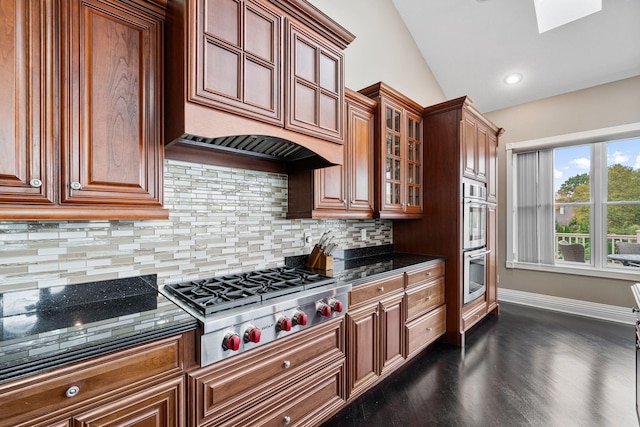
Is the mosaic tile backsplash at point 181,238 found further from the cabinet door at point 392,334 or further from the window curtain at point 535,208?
the window curtain at point 535,208

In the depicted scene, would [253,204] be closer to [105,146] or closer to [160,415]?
[105,146]

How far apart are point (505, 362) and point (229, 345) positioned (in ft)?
8.70

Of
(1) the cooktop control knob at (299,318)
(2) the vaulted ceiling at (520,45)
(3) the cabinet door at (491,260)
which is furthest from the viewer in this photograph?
(3) the cabinet door at (491,260)

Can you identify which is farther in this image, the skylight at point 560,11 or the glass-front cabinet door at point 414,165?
the skylight at point 560,11

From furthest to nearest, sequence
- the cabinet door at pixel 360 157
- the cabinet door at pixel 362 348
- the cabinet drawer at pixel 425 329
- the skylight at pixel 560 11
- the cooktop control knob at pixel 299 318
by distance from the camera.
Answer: the skylight at pixel 560 11 → the cabinet drawer at pixel 425 329 → the cabinet door at pixel 360 157 → the cabinet door at pixel 362 348 → the cooktop control knob at pixel 299 318

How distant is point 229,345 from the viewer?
127 centimetres

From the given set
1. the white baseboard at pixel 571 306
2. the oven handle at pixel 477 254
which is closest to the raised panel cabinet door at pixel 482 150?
the oven handle at pixel 477 254

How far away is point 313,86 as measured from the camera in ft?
6.01

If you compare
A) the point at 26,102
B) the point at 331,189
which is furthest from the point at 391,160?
the point at 26,102

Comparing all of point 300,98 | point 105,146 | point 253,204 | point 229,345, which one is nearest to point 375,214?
point 253,204

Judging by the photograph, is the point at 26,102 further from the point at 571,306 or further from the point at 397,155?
the point at 571,306

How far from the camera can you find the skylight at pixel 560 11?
312 cm

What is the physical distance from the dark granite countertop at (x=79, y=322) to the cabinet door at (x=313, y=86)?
1.17 m

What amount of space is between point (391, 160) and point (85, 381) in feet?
8.27
